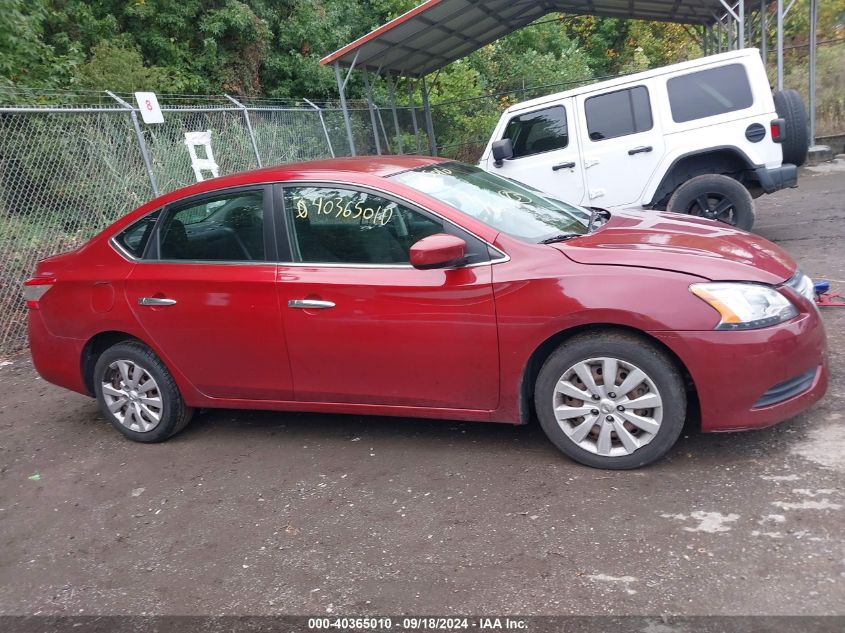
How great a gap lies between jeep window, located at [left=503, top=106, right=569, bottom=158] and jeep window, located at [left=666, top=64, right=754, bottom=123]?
121cm

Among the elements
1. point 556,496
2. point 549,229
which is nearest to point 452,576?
point 556,496

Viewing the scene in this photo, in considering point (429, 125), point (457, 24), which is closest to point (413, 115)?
point (429, 125)

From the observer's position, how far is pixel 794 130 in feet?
25.5

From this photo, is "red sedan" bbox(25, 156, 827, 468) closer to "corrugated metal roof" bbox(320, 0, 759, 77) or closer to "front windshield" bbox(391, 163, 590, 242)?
"front windshield" bbox(391, 163, 590, 242)

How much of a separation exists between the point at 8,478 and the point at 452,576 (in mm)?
3210

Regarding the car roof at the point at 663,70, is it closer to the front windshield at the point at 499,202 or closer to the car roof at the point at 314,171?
the front windshield at the point at 499,202

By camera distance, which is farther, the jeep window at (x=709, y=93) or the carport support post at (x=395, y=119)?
the carport support post at (x=395, y=119)

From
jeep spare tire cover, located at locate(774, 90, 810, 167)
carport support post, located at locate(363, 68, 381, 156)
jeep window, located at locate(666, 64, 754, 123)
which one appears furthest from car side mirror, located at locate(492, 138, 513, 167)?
carport support post, located at locate(363, 68, 381, 156)

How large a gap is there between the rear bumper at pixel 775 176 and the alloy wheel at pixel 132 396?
6.09 meters

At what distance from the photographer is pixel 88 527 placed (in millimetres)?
3951

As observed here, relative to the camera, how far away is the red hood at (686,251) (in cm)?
356

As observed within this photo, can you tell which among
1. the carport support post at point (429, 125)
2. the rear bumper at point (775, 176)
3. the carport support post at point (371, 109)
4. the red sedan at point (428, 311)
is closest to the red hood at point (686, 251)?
the red sedan at point (428, 311)

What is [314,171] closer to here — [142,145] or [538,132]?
[538,132]

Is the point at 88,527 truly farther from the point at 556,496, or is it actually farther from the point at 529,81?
the point at 529,81
